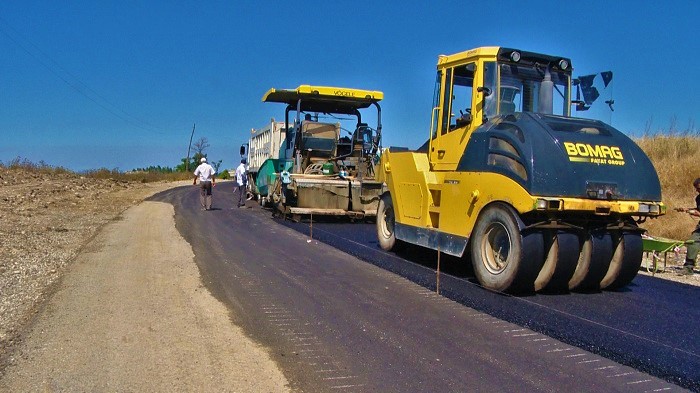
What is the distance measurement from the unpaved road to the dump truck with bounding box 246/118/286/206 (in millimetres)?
10160

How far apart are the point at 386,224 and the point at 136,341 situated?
570 cm

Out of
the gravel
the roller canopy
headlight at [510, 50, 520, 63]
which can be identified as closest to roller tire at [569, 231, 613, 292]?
headlight at [510, 50, 520, 63]

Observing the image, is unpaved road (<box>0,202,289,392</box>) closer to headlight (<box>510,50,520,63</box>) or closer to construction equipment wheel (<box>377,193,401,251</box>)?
construction equipment wheel (<box>377,193,401,251</box>)

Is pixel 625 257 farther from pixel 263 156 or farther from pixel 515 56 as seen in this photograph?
pixel 263 156

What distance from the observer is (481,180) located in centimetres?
708

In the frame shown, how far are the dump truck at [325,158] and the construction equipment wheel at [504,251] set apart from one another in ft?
24.2

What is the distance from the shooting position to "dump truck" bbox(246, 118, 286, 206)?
1819 cm

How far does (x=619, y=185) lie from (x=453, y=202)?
6.60ft

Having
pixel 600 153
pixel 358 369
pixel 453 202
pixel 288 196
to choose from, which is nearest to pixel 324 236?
pixel 288 196

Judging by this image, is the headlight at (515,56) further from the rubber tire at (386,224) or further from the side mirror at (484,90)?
the rubber tire at (386,224)

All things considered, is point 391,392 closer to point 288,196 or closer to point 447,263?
point 447,263

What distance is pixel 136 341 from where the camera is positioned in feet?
16.3

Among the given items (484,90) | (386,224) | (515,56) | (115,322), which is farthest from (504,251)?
(115,322)

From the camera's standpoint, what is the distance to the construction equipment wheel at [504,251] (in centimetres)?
633
